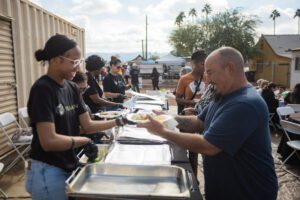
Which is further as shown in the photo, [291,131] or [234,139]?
[291,131]

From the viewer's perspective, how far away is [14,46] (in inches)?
218

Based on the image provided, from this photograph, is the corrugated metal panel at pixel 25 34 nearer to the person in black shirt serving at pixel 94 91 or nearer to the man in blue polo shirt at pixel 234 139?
the person in black shirt serving at pixel 94 91

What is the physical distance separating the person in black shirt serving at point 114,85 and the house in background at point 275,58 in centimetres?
2270

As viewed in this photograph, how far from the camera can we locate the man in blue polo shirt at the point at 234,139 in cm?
171

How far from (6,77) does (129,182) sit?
4480 mm

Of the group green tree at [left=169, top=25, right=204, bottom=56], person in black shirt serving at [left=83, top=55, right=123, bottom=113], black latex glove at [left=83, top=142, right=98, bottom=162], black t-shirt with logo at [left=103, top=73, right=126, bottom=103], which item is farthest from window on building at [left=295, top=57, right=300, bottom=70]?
black latex glove at [left=83, top=142, right=98, bottom=162]

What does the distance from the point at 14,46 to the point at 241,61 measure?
4921mm

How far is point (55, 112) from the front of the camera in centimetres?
181

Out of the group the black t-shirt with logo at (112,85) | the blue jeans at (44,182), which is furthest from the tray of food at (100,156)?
the black t-shirt with logo at (112,85)

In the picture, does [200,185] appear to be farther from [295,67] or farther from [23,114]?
[295,67]

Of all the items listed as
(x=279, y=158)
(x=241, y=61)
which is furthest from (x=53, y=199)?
(x=279, y=158)

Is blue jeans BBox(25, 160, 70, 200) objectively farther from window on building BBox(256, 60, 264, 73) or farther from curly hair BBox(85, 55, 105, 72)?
window on building BBox(256, 60, 264, 73)

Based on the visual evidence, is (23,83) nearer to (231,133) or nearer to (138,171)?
(138,171)

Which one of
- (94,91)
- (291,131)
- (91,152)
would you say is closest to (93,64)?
(94,91)
